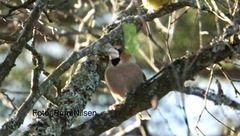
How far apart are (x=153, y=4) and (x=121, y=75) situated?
519 mm

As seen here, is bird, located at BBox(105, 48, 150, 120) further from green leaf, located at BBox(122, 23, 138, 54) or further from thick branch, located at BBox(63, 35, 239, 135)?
green leaf, located at BBox(122, 23, 138, 54)

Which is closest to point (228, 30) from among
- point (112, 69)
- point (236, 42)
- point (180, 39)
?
point (236, 42)

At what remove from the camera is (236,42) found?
334 centimetres

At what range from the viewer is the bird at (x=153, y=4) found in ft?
14.5

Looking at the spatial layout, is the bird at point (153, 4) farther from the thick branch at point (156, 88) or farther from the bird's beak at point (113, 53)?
the thick branch at point (156, 88)

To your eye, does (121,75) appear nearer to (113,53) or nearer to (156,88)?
(113,53)

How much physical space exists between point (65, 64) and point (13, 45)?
0.26 meters

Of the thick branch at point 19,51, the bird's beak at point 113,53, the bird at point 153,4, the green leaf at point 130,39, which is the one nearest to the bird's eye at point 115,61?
the bird's beak at point 113,53

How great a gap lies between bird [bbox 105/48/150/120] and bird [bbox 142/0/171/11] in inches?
12.6

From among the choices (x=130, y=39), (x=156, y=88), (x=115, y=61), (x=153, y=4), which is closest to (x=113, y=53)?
(x=115, y=61)

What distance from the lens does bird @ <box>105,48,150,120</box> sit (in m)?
4.48

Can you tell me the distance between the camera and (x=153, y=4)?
450cm

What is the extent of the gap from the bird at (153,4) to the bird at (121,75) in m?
0.32

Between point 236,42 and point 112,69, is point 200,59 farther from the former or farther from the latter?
point 112,69
